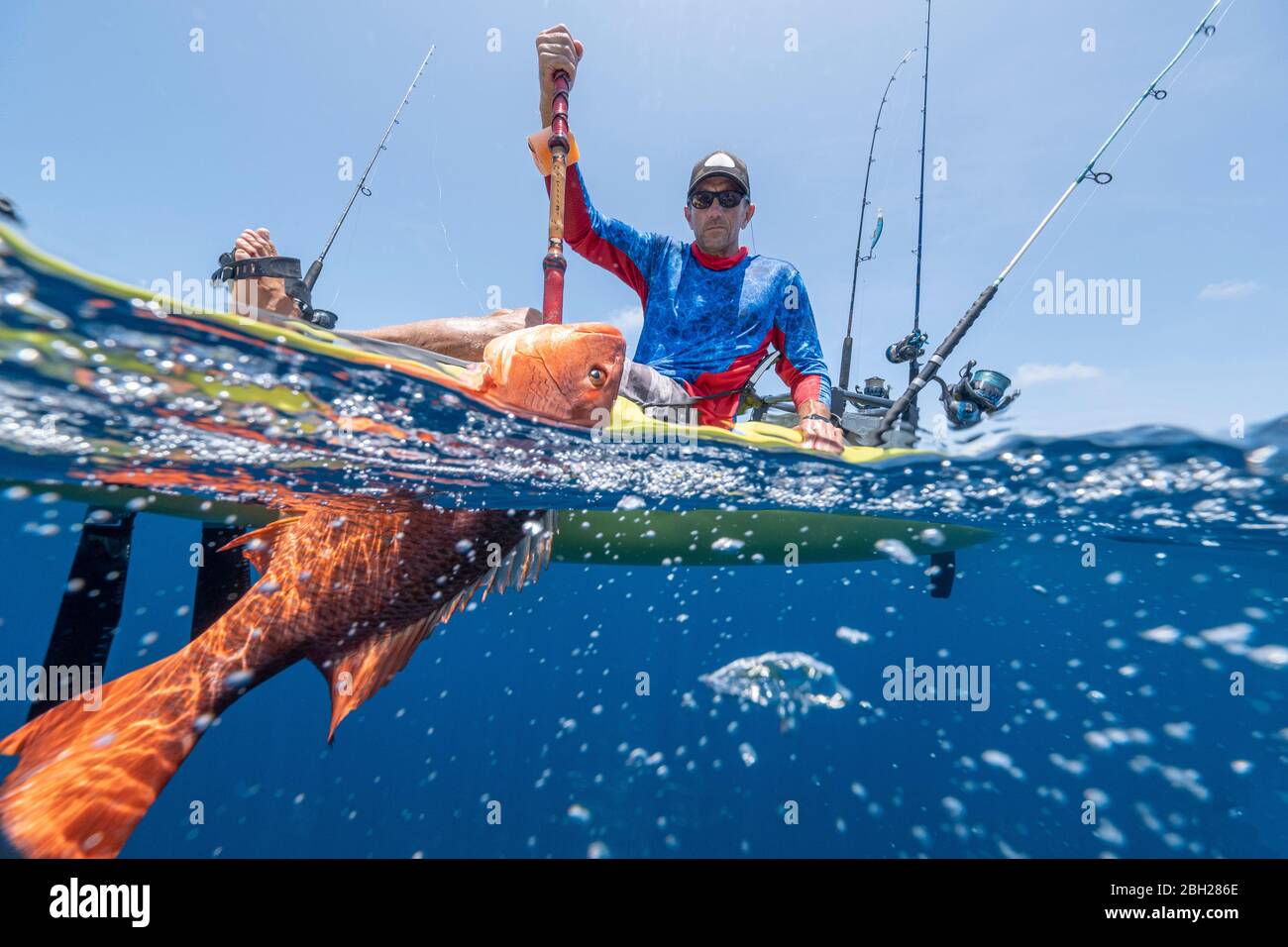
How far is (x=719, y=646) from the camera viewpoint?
36.6m

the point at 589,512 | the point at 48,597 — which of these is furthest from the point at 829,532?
the point at 48,597

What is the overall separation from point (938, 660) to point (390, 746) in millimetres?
33283

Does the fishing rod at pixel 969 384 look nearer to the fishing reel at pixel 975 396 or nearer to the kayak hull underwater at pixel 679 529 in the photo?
the fishing reel at pixel 975 396

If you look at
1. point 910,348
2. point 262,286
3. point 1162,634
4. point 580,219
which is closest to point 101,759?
point 262,286

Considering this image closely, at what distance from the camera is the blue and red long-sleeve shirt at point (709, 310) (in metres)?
4.00

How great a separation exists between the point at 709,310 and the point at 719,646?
35197 millimetres

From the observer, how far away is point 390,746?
91.8ft

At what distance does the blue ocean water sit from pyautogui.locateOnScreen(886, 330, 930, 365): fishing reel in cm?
127

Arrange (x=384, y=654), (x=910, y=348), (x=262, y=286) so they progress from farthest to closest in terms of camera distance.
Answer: (x=910, y=348) → (x=262, y=286) → (x=384, y=654)

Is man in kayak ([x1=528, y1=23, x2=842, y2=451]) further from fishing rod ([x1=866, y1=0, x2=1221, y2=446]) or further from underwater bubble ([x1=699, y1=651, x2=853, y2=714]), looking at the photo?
underwater bubble ([x1=699, y1=651, x2=853, y2=714])

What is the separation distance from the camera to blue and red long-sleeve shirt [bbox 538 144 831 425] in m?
4.00

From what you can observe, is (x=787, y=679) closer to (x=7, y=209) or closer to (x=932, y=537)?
(x=932, y=537)

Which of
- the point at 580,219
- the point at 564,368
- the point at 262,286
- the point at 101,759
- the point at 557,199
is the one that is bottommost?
the point at 101,759

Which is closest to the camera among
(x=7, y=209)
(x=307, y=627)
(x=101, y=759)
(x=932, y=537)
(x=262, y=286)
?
(x=7, y=209)
